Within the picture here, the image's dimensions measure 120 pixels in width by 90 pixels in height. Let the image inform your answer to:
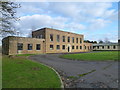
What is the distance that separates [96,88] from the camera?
4.82 metres

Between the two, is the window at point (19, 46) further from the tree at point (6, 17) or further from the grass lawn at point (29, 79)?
the grass lawn at point (29, 79)

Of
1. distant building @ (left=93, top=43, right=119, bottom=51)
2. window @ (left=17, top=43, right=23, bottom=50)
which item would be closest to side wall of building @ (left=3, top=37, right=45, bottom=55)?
window @ (left=17, top=43, right=23, bottom=50)

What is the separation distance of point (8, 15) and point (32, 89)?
10.5 metres

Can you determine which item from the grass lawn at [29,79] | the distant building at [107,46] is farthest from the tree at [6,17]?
the distant building at [107,46]

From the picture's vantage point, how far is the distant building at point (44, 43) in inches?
1010

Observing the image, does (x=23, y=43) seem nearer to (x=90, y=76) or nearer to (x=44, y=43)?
(x=44, y=43)

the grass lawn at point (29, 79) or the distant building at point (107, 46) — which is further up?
the distant building at point (107, 46)

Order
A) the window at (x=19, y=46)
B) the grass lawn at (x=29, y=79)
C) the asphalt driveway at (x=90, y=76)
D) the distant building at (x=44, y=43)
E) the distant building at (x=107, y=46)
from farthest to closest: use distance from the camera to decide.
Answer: the distant building at (x=107, y=46)
the window at (x=19, y=46)
the distant building at (x=44, y=43)
the asphalt driveway at (x=90, y=76)
the grass lawn at (x=29, y=79)

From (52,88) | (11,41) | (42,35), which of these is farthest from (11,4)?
(42,35)

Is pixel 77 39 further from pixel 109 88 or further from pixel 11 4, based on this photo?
pixel 109 88

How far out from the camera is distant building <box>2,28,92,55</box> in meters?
25.7

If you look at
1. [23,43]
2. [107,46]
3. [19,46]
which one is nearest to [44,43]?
[23,43]

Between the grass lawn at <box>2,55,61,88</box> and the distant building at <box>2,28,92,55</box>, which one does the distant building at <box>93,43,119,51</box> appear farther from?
the grass lawn at <box>2,55,61,88</box>

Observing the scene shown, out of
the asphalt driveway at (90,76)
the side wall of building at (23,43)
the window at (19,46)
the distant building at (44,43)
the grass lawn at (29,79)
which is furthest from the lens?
the window at (19,46)
